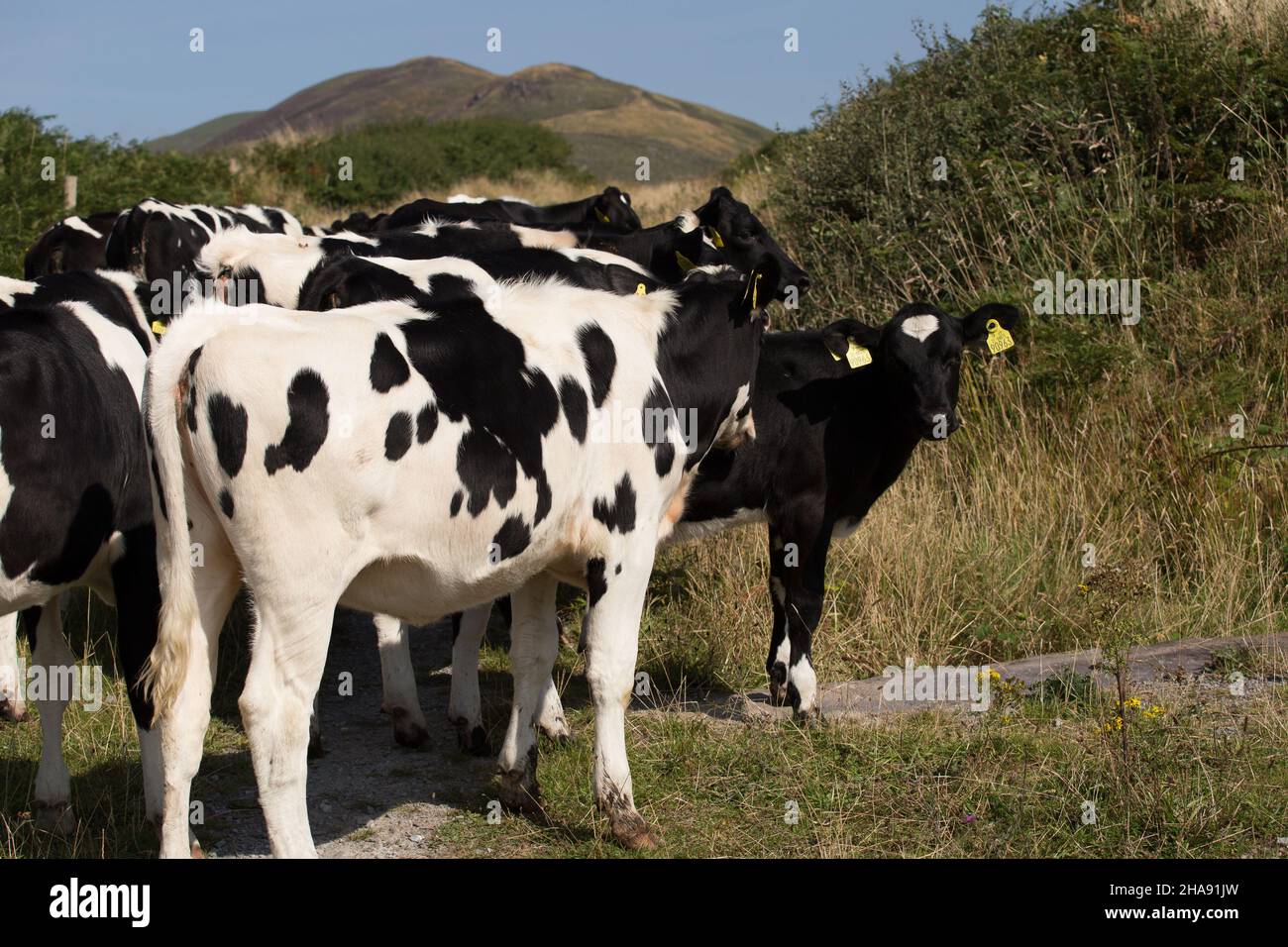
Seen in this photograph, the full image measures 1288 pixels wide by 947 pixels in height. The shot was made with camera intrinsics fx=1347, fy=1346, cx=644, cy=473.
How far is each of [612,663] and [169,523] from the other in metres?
1.95

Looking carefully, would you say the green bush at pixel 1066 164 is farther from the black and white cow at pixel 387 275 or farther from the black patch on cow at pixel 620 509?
the black patch on cow at pixel 620 509

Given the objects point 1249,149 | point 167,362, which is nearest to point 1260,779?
point 167,362

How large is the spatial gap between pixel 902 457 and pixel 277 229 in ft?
25.1

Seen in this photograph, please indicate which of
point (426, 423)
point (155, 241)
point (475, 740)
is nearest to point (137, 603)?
point (426, 423)

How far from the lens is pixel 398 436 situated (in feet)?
15.4

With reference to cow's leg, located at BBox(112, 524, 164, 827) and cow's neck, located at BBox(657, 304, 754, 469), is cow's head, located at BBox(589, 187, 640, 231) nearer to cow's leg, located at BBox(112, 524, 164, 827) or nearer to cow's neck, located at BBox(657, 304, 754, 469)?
cow's neck, located at BBox(657, 304, 754, 469)

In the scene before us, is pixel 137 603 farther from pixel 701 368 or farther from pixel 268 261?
pixel 268 261

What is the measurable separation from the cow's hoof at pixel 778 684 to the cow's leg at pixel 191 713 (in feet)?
11.5

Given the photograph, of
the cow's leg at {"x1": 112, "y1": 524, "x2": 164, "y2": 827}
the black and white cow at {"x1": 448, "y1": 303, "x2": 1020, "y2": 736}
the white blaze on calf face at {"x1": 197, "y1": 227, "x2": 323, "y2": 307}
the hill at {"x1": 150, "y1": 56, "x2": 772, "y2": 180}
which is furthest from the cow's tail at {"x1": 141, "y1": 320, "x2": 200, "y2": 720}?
the hill at {"x1": 150, "y1": 56, "x2": 772, "y2": 180}

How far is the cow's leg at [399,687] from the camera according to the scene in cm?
701

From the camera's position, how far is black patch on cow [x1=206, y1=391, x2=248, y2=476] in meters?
4.48

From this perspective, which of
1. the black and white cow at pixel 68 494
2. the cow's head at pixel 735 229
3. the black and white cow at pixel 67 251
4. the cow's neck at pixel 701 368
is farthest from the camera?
the cow's head at pixel 735 229

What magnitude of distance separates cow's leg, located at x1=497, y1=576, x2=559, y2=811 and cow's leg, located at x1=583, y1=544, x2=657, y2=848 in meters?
0.44

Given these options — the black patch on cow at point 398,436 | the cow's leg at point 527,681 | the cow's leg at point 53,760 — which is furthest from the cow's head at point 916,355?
the cow's leg at point 53,760
